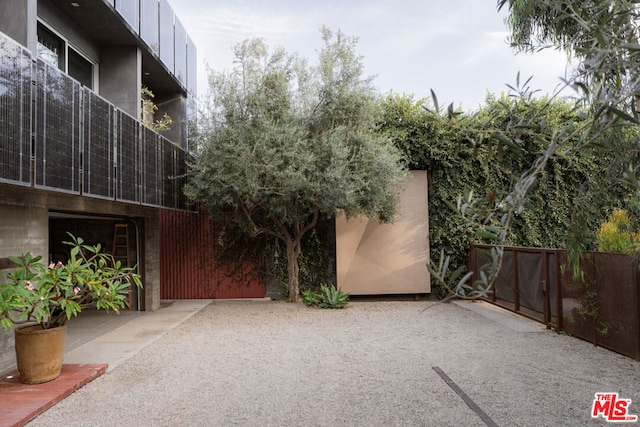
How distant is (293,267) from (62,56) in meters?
6.73

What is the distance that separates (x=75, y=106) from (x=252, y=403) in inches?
165

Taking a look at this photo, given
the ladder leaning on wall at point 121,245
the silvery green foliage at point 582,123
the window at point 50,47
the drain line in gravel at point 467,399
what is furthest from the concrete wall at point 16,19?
the drain line in gravel at point 467,399

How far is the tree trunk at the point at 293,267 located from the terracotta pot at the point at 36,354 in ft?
21.8

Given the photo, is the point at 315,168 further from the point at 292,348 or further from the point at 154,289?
the point at 154,289

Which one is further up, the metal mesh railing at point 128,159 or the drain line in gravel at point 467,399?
the metal mesh railing at point 128,159

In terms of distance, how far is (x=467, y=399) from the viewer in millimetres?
4555

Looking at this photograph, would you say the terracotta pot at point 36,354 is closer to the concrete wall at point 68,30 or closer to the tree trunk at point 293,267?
the concrete wall at point 68,30

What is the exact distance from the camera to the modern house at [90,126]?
15.3 feet

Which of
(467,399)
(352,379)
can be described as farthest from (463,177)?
(467,399)

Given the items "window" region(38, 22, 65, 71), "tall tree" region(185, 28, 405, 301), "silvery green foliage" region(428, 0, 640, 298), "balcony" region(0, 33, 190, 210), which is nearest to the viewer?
"silvery green foliage" region(428, 0, 640, 298)

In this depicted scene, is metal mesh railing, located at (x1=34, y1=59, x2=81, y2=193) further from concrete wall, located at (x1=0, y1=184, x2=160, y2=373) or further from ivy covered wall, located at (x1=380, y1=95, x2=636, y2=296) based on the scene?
ivy covered wall, located at (x1=380, y1=95, x2=636, y2=296)

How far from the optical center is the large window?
6.92m

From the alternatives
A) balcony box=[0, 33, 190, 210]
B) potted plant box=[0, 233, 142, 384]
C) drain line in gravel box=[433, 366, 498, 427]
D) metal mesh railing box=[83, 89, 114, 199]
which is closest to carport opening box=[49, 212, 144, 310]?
balcony box=[0, 33, 190, 210]

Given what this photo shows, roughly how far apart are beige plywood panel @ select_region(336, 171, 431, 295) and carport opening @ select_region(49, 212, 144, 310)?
16.3ft
